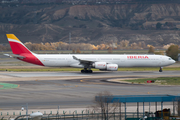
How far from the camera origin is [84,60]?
63.8m

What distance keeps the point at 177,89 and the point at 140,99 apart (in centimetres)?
1922

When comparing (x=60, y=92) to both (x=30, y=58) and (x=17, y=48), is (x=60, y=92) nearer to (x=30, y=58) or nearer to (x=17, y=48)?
(x=30, y=58)

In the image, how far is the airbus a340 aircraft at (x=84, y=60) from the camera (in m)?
64.1

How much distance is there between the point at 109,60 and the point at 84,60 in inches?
252

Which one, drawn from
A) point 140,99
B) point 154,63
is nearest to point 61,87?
point 140,99

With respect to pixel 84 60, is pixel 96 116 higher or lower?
lower

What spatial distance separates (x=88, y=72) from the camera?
66062 millimetres

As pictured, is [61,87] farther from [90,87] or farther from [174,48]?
[174,48]

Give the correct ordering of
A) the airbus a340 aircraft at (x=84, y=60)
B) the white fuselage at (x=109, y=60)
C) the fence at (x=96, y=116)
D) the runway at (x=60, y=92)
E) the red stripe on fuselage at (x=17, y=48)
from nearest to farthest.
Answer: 1. the fence at (x=96, y=116)
2. the runway at (x=60, y=92)
3. the airbus a340 aircraft at (x=84, y=60)
4. the red stripe on fuselage at (x=17, y=48)
5. the white fuselage at (x=109, y=60)

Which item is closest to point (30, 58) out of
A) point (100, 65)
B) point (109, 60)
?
point (100, 65)

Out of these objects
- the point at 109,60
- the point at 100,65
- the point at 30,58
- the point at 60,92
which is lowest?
the point at 60,92

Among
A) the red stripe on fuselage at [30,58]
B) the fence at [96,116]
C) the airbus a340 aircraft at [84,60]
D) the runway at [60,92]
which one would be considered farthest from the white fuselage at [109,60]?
the fence at [96,116]

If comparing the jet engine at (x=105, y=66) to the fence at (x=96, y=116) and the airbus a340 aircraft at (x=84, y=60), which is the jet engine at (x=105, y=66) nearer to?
the airbus a340 aircraft at (x=84, y=60)

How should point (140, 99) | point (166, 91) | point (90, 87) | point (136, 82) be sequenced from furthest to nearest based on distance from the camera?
point (136, 82)
point (90, 87)
point (166, 91)
point (140, 99)
